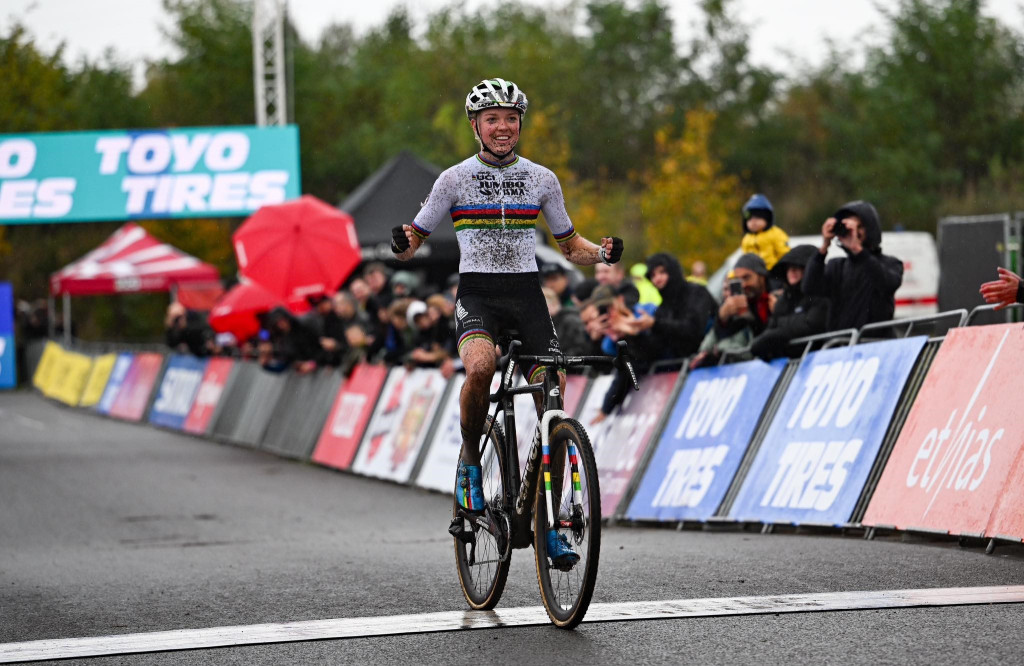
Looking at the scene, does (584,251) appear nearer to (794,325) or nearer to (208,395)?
(794,325)

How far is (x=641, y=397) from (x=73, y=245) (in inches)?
1977

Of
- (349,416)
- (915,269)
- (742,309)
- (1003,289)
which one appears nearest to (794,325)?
(742,309)

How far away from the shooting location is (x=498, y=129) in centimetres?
722

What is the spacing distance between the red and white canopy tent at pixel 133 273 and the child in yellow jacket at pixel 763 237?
31.1m

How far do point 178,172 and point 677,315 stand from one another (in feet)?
51.2

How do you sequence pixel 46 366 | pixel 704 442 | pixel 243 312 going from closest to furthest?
pixel 704 442
pixel 243 312
pixel 46 366

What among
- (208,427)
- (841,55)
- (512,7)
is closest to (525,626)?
(208,427)

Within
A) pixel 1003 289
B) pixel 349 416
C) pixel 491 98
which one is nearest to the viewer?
pixel 491 98

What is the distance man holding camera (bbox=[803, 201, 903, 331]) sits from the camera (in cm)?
1075

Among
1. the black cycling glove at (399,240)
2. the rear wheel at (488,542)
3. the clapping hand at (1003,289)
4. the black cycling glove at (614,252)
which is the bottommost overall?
the rear wheel at (488,542)

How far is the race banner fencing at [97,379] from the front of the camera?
35250 millimetres

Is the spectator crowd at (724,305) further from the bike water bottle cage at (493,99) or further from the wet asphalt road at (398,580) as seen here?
the bike water bottle cage at (493,99)

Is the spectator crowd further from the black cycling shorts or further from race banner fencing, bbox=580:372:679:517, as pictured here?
the black cycling shorts

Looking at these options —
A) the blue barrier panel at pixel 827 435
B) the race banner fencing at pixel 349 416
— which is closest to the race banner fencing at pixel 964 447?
the blue barrier panel at pixel 827 435
